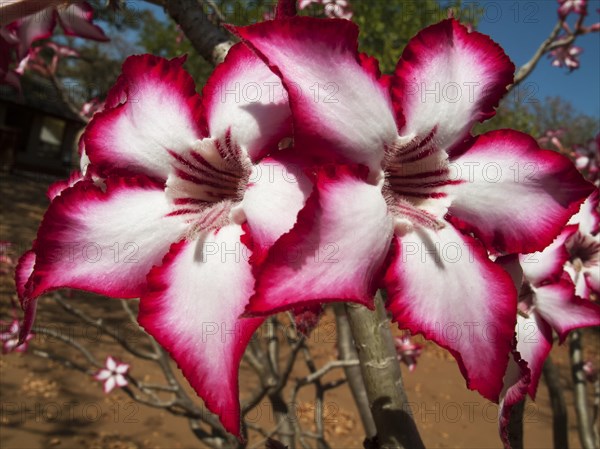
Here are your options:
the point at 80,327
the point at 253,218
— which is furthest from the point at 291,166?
the point at 80,327

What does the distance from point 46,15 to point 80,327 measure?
6.24 meters

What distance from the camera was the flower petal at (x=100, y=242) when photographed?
0.45 meters

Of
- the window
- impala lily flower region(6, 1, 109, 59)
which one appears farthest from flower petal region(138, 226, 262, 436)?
the window

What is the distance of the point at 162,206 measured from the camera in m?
0.48

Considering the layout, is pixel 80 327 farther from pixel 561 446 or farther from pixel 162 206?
pixel 162 206

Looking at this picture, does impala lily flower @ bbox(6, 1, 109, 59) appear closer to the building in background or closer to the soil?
the soil

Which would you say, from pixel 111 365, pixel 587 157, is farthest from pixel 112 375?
pixel 587 157

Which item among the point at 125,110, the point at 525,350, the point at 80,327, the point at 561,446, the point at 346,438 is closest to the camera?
the point at 125,110

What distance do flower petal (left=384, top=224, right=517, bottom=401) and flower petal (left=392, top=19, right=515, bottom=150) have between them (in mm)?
111

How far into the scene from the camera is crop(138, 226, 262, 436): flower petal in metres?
0.41

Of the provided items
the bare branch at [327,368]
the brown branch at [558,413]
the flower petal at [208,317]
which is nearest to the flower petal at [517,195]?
the flower petal at [208,317]

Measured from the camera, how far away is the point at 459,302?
1.38ft

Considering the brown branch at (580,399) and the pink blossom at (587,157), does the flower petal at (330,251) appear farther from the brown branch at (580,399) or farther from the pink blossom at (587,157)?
the pink blossom at (587,157)

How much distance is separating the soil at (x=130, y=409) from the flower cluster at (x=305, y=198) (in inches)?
139
